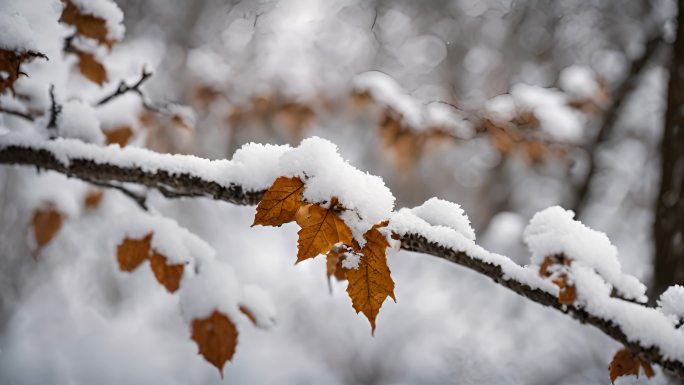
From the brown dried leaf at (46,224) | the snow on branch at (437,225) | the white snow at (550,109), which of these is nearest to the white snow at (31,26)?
the snow on branch at (437,225)

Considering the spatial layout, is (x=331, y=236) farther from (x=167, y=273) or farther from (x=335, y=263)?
(x=167, y=273)

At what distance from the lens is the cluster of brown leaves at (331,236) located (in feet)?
2.48

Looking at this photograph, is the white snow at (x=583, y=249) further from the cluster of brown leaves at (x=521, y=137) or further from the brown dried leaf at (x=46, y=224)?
the brown dried leaf at (x=46, y=224)

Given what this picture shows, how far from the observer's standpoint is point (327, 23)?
400 cm

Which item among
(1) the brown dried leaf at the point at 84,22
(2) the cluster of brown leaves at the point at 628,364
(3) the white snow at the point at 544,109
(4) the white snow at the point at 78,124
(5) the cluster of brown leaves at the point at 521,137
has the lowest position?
(2) the cluster of brown leaves at the point at 628,364

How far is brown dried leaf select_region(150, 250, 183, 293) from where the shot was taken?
4.09 feet

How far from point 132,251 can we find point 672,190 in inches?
97.9

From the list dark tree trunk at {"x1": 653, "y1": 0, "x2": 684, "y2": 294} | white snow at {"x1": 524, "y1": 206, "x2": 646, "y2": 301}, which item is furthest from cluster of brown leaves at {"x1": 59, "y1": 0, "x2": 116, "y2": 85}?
dark tree trunk at {"x1": 653, "y1": 0, "x2": 684, "y2": 294}

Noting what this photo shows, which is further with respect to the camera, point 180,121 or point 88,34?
point 180,121

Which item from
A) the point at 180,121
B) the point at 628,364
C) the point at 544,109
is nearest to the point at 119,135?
the point at 180,121

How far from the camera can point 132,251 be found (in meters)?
1.27

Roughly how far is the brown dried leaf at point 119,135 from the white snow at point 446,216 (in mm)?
1514

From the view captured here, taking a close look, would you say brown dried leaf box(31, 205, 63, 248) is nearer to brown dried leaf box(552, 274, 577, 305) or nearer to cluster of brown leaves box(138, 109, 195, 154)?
cluster of brown leaves box(138, 109, 195, 154)

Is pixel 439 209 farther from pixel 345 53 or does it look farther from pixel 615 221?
pixel 615 221
